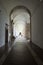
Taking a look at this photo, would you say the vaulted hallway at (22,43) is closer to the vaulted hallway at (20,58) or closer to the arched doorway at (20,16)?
the vaulted hallway at (20,58)

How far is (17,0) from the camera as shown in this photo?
18438mm

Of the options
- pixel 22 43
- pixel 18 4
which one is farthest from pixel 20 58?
pixel 18 4

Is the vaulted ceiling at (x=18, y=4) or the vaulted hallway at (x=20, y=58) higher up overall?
the vaulted ceiling at (x=18, y=4)

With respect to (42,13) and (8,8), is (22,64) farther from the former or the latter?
(8,8)

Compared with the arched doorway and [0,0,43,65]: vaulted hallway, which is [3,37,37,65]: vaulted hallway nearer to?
[0,0,43,65]: vaulted hallway

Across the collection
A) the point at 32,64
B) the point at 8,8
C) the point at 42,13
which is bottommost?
the point at 32,64

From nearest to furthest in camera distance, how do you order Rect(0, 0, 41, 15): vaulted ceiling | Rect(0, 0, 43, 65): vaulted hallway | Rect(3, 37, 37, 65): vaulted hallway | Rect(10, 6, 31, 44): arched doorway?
1. Rect(3, 37, 37, 65): vaulted hallway
2. Rect(0, 0, 43, 65): vaulted hallway
3. Rect(0, 0, 41, 15): vaulted ceiling
4. Rect(10, 6, 31, 44): arched doorway

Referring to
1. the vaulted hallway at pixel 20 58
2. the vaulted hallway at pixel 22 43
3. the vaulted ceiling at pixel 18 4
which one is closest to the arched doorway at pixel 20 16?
the vaulted ceiling at pixel 18 4

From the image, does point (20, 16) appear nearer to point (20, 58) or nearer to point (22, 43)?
point (22, 43)

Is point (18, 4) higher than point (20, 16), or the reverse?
point (18, 4)

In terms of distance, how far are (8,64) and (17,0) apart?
538 inches

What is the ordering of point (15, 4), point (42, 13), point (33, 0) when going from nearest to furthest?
1. point (42, 13)
2. point (33, 0)
3. point (15, 4)

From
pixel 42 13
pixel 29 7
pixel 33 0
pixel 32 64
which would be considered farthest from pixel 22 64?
pixel 29 7

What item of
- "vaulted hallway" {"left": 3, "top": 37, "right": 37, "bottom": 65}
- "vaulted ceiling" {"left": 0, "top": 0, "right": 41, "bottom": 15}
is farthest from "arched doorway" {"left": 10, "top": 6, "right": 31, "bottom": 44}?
"vaulted hallway" {"left": 3, "top": 37, "right": 37, "bottom": 65}
